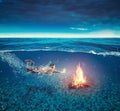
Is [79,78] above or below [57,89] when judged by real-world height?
above

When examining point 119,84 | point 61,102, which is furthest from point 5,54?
point 119,84

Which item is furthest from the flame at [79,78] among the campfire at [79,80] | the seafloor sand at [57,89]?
the seafloor sand at [57,89]

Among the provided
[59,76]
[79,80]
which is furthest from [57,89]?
[79,80]

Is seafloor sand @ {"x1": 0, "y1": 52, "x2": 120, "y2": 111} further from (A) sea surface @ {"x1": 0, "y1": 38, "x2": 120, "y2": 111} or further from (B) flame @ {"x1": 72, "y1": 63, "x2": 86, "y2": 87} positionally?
(B) flame @ {"x1": 72, "y1": 63, "x2": 86, "y2": 87}

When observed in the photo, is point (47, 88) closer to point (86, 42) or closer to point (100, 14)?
point (86, 42)

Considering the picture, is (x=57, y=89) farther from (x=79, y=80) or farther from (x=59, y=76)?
(x=79, y=80)

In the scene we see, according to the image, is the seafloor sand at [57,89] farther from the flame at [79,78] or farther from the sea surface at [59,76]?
the flame at [79,78]

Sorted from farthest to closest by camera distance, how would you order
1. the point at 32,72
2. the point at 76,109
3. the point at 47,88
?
the point at 32,72 < the point at 47,88 < the point at 76,109

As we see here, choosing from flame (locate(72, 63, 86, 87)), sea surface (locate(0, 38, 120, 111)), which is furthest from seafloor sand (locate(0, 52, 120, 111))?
flame (locate(72, 63, 86, 87))
